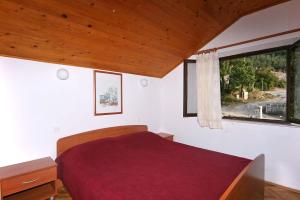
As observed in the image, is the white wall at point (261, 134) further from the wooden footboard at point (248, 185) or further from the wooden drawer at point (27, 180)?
the wooden drawer at point (27, 180)

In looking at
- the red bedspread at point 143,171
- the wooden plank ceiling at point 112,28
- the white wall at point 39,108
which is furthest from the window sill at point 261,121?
the white wall at point 39,108

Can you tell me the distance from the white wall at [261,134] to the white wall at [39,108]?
1.82 metres

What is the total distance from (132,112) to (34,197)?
2000 millimetres

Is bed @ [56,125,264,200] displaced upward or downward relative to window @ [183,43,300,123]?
downward

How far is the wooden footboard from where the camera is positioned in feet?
4.43

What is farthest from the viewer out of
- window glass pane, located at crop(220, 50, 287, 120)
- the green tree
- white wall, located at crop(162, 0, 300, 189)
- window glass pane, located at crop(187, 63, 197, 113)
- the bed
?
window glass pane, located at crop(187, 63, 197, 113)

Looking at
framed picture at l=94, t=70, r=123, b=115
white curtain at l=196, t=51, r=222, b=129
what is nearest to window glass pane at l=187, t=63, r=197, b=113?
white curtain at l=196, t=51, r=222, b=129

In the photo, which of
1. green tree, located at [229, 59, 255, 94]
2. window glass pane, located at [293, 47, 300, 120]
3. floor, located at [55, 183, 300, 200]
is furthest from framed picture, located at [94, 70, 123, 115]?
window glass pane, located at [293, 47, 300, 120]

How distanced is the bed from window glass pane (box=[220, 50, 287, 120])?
1.26 m

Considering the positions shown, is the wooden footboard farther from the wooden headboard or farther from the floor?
the wooden headboard

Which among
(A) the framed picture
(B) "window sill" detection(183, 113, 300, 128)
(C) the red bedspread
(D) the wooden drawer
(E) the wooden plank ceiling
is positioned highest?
(E) the wooden plank ceiling

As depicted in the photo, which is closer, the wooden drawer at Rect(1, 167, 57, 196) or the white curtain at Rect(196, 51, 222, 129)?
the wooden drawer at Rect(1, 167, 57, 196)

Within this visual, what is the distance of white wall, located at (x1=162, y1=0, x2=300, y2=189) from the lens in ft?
8.49

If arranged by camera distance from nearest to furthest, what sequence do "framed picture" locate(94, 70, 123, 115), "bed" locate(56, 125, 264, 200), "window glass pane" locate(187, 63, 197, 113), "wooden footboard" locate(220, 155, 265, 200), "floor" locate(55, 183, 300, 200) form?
"wooden footboard" locate(220, 155, 265, 200), "bed" locate(56, 125, 264, 200), "floor" locate(55, 183, 300, 200), "framed picture" locate(94, 70, 123, 115), "window glass pane" locate(187, 63, 197, 113)
